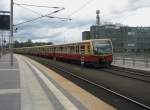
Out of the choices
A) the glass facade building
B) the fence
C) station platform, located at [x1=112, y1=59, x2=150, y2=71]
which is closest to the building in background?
the glass facade building

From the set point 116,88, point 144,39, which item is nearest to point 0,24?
point 116,88

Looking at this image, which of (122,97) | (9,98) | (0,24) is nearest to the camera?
(9,98)

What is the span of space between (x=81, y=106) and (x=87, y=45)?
84.1ft

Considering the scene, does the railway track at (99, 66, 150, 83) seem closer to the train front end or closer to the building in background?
the train front end

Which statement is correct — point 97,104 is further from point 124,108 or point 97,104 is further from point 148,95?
point 148,95

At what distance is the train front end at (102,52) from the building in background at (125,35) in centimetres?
5132

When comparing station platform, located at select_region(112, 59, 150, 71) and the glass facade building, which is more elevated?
the glass facade building

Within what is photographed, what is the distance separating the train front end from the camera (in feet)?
121

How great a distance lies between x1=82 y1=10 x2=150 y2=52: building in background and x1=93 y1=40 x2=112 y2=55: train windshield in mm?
51148

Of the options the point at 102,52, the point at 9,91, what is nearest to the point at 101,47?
the point at 102,52

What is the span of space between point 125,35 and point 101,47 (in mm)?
67488

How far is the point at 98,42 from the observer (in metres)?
37.8

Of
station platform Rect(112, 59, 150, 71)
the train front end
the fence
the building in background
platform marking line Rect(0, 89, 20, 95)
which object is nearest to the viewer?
platform marking line Rect(0, 89, 20, 95)

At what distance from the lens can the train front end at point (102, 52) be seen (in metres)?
37.0
